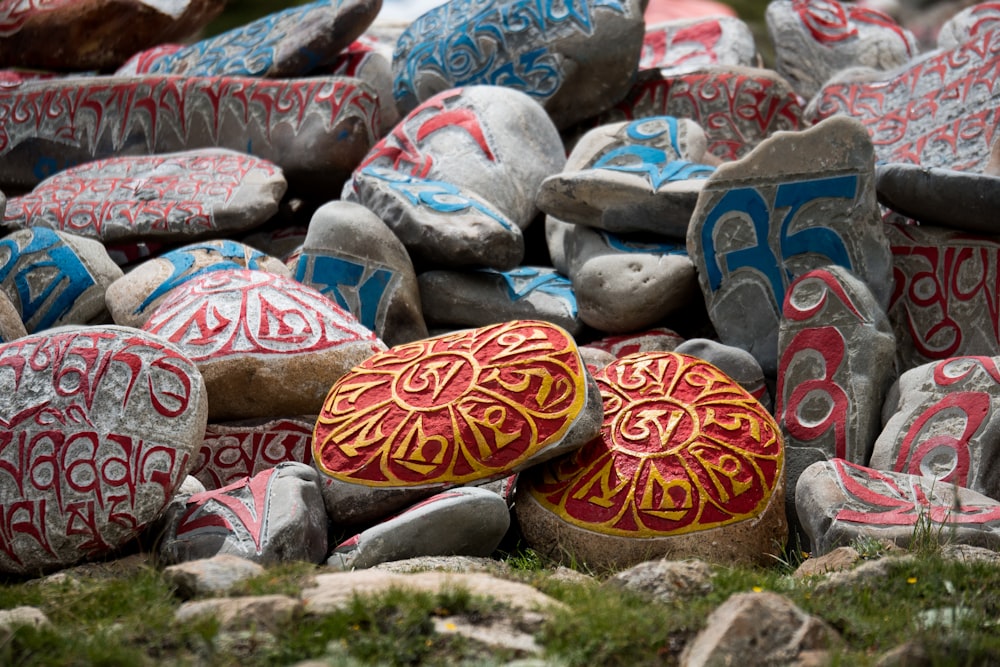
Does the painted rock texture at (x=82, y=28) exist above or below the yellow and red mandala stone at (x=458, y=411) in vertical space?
above

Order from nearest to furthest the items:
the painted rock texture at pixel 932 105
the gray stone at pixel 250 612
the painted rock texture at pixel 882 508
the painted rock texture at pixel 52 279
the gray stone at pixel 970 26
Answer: the gray stone at pixel 250 612
the painted rock texture at pixel 882 508
the painted rock texture at pixel 52 279
the painted rock texture at pixel 932 105
the gray stone at pixel 970 26

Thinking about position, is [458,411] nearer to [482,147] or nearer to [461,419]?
[461,419]

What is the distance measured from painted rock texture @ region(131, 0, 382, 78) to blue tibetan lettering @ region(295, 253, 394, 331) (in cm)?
225

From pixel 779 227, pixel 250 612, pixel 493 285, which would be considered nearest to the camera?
pixel 250 612

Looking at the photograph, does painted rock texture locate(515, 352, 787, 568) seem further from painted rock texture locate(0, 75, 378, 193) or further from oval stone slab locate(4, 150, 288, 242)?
painted rock texture locate(0, 75, 378, 193)

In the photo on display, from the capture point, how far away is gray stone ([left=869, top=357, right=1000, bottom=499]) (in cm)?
452

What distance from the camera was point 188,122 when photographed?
7.39 m

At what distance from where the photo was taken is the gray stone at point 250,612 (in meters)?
3.12

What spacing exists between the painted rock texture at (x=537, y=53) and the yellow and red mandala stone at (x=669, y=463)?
2.90 meters

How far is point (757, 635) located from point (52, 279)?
3.79 metres

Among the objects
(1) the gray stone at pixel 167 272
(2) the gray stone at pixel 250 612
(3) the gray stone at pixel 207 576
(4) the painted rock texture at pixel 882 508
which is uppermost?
(2) the gray stone at pixel 250 612

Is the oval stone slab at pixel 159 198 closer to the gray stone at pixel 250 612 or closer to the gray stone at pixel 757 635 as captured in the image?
the gray stone at pixel 250 612

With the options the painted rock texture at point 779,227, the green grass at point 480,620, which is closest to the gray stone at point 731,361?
the painted rock texture at point 779,227

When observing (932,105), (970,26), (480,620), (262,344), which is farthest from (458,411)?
(970,26)
